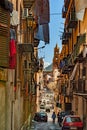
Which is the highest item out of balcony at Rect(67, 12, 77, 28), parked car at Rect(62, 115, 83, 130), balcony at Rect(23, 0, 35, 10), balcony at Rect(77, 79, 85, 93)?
balcony at Rect(67, 12, 77, 28)

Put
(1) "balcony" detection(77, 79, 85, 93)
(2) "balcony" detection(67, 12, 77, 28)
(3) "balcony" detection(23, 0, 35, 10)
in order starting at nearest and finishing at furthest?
1. (3) "balcony" detection(23, 0, 35, 10)
2. (1) "balcony" detection(77, 79, 85, 93)
3. (2) "balcony" detection(67, 12, 77, 28)

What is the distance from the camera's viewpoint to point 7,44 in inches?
601

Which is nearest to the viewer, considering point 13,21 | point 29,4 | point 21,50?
point 13,21

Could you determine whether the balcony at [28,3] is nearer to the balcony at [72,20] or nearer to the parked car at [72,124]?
the parked car at [72,124]

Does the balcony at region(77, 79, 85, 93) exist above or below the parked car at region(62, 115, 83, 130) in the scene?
above

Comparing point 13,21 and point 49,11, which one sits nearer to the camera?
point 13,21

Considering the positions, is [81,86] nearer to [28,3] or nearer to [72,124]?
[72,124]

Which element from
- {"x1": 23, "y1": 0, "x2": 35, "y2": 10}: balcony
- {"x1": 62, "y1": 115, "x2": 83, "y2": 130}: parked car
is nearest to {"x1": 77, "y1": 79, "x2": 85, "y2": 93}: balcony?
{"x1": 62, "y1": 115, "x2": 83, "y2": 130}: parked car

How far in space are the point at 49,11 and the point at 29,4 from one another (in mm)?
4434

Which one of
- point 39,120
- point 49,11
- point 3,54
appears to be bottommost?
→ point 39,120

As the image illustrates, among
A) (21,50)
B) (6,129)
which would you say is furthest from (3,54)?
Result: (21,50)

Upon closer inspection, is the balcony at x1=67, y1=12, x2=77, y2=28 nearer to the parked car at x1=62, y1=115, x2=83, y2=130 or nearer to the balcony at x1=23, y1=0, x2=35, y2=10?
the balcony at x1=23, y1=0, x2=35, y2=10

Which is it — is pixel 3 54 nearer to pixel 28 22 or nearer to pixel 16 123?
pixel 16 123

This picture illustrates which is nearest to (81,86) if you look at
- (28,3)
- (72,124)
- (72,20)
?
(72,124)
